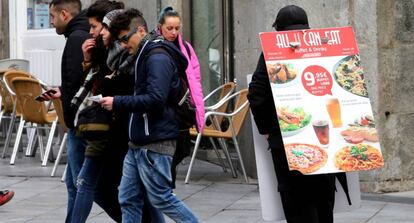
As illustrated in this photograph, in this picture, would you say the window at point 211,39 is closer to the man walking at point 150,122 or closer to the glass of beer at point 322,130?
the man walking at point 150,122

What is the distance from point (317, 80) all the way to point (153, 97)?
97cm

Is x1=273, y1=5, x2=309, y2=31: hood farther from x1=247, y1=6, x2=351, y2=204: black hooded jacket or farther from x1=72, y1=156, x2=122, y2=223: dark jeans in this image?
x1=72, y1=156, x2=122, y2=223: dark jeans

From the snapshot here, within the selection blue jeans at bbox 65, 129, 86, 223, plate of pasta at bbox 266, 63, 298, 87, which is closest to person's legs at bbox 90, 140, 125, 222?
blue jeans at bbox 65, 129, 86, 223

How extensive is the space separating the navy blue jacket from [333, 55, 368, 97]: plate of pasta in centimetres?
99

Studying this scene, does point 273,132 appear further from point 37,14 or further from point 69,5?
point 37,14

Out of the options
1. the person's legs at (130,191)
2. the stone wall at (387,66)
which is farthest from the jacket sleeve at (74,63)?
the stone wall at (387,66)

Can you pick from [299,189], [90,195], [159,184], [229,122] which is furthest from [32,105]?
[299,189]

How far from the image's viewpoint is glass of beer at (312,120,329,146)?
Result: 6.79m

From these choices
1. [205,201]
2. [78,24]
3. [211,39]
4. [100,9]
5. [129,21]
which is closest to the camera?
[129,21]

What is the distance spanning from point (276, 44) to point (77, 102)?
1688mm

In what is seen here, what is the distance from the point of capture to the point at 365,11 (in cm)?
1035

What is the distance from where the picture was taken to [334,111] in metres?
6.82

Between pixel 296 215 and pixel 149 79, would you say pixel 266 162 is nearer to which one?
pixel 296 215

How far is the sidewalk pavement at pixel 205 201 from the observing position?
368 inches
